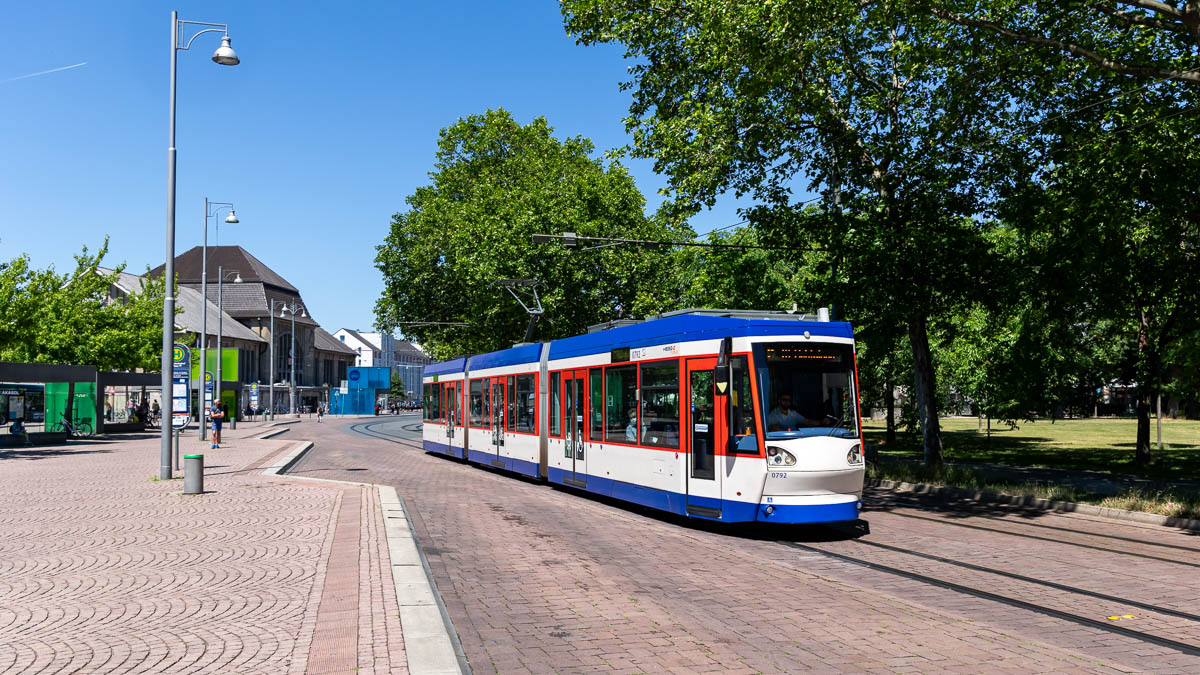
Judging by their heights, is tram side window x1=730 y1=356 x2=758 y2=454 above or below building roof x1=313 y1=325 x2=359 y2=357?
below

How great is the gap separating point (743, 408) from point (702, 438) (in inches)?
38.1

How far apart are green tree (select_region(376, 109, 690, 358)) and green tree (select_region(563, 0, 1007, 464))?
16702 millimetres

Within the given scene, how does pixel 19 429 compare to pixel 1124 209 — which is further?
pixel 19 429

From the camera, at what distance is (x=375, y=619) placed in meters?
7.09

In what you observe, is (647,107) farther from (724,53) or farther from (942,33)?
(942,33)

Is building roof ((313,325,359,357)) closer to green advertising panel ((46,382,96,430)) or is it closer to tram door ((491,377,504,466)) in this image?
green advertising panel ((46,382,96,430))

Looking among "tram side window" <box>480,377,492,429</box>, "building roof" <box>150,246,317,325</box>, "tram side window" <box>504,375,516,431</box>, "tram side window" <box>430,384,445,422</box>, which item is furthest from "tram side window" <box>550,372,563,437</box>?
"building roof" <box>150,246,317,325</box>

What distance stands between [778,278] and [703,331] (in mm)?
26050

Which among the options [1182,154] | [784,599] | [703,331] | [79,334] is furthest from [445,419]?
[79,334]

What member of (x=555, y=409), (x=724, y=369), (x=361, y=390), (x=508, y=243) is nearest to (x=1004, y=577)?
(x=724, y=369)

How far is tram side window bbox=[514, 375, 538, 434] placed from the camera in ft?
66.8

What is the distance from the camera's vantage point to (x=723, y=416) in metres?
12.5

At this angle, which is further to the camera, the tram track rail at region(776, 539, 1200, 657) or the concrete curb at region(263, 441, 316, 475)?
the concrete curb at region(263, 441, 316, 475)

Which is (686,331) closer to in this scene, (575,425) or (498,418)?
(575,425)
